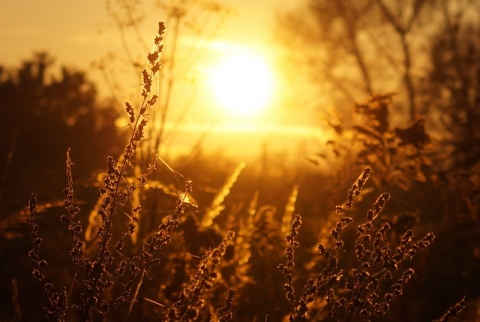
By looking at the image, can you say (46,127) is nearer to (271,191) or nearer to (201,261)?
(271,191)

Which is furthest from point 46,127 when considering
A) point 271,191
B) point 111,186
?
point 111,186

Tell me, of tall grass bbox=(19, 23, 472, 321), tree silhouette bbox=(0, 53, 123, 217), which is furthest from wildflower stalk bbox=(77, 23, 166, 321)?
tree silhouette bbox=(0, 53, 123, 217)

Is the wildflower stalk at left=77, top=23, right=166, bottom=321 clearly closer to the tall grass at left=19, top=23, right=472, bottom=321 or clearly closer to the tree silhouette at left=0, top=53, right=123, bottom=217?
the tall grass at left=19, top=23, right=472, bottom=321

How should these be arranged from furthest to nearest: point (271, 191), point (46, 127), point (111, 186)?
point (46, 127) < point (271, 191) < point (111, 186)

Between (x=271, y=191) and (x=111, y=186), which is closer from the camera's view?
(x=111, y=186)

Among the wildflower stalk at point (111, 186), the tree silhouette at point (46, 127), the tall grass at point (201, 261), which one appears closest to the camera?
the wildflower stalk at point (111, 186)

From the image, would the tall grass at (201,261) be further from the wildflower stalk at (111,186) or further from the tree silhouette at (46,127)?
the tree silhouette at (46,127)

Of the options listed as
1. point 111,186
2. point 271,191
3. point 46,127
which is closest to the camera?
point 111,186

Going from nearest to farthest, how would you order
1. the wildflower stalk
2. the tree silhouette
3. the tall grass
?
the wildflower stalk < the tall grass < the tree silhouette

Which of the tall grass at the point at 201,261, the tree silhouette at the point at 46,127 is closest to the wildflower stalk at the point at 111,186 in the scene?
the tall grass at the point at 201,261

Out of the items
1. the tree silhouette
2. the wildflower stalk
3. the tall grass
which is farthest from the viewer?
the tree silhouette

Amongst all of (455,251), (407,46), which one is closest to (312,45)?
(407,46)

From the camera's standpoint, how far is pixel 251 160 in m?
19.2

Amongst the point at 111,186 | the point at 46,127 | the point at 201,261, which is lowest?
the point at 46,127
